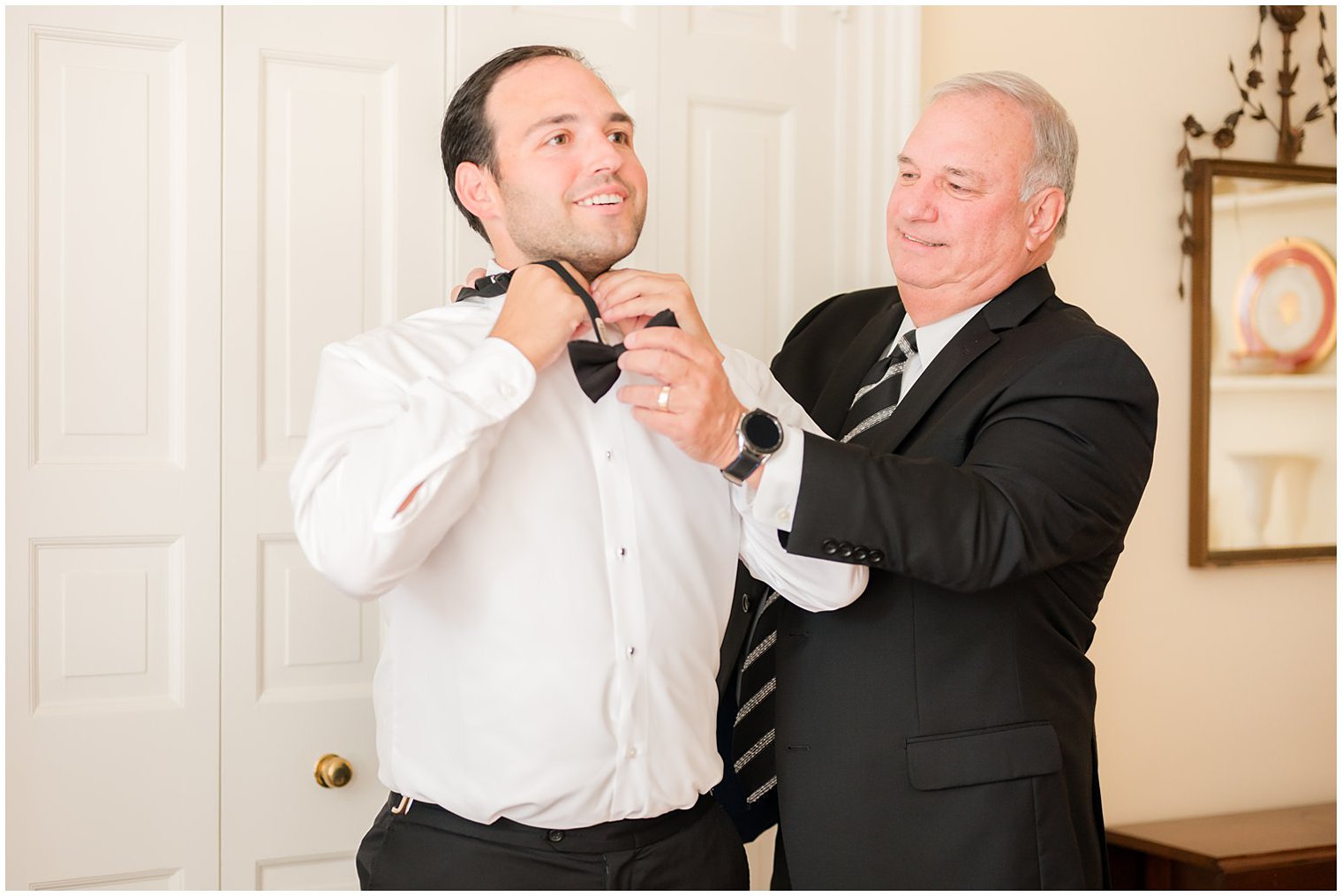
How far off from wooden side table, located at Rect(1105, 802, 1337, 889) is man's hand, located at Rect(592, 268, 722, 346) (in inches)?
77.7

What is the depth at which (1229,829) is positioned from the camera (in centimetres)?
305

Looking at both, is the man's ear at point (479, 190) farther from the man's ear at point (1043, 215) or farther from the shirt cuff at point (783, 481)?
the man's ear at point (1043, 215)

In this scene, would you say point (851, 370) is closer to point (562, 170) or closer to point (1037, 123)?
point (1037, 123)

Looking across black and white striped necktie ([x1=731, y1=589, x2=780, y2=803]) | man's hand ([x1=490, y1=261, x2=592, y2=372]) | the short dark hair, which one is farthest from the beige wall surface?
man's hand ([x1=490, y1=261, x2=592, y2=372])

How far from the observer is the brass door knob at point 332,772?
236cm

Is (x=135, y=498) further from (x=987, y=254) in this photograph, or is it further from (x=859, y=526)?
(x=987, y=254)

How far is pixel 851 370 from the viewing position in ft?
7.20

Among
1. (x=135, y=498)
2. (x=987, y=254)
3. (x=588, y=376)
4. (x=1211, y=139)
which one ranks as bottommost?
(x=135, y=498)

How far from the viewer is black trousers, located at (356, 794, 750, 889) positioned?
152 centimetres

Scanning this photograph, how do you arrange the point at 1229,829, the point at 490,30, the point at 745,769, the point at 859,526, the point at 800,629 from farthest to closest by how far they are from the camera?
1. the point at 1229,829
2. the point at 490,30
3. the point at 745,769
4. the point at 800,629
5. the point at 859,526

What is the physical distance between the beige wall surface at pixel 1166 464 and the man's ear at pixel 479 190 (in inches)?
58.6

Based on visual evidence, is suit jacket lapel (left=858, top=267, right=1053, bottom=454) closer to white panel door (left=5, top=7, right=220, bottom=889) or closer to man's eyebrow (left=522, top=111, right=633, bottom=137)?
man's eyebrow (left=522, top=111, right=633, bottom=137)

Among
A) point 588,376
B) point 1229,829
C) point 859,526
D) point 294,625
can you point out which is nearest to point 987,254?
point 859,526

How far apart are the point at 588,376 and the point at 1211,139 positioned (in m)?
2.28
